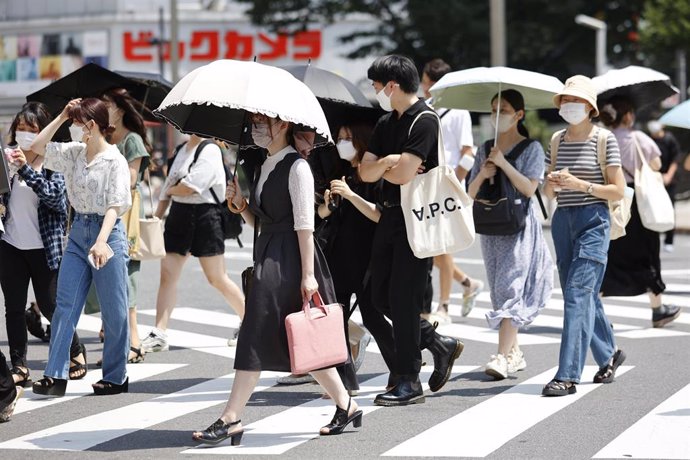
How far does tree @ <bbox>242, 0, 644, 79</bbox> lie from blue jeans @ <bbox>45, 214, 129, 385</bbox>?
32132 millimetres

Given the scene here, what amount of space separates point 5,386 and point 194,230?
2.91 metres

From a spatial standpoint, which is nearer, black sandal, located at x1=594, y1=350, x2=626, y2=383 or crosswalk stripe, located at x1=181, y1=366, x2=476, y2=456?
crosswalk stripe, located at x1=181, y1=366, x2=476, y2=456

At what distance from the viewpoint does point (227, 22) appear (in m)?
54.1

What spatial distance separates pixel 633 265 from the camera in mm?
10656

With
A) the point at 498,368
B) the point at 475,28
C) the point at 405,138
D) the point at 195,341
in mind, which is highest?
the point at 475,28

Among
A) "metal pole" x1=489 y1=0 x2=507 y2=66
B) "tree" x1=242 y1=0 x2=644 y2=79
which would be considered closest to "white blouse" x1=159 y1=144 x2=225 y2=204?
"metal pole" x1=489 y1=0 x2=507 y2=66

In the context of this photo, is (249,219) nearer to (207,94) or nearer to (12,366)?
(207,94)

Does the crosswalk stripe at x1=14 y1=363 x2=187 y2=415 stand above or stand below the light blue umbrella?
below

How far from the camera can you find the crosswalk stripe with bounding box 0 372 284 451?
6539mm

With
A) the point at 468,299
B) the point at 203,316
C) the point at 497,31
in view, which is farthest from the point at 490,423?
the point at 497,31

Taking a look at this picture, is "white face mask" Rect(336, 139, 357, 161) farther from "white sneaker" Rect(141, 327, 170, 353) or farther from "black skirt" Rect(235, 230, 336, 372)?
"white sneaker" Rect(141, 327, 170, 353)

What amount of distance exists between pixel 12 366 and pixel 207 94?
2861mm

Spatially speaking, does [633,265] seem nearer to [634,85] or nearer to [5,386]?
[634,85]

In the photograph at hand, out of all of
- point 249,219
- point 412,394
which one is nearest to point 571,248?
point 412,394
